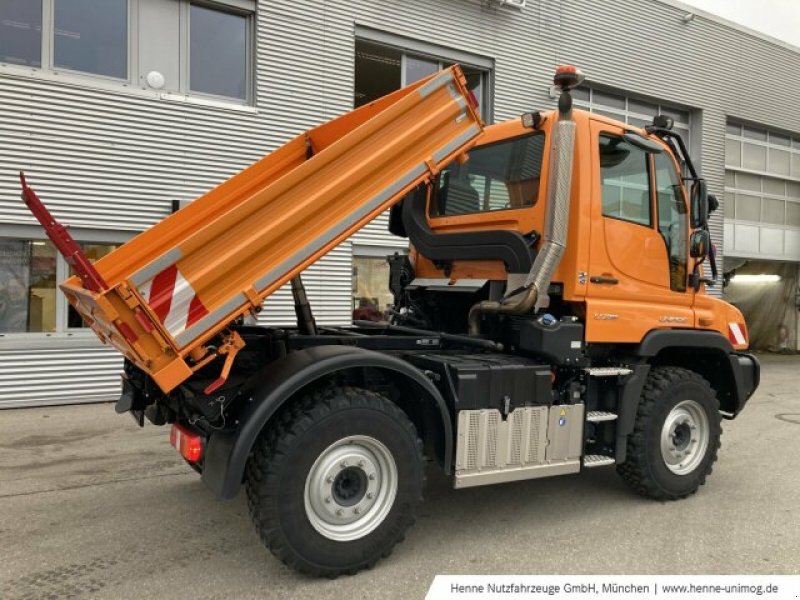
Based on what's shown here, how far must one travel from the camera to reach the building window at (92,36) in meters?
8.80

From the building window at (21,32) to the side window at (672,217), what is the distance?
825 cm

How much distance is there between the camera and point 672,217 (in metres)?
4.99

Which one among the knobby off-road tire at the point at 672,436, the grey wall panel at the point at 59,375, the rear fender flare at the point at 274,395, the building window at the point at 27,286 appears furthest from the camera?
the building window at the point at 27,286

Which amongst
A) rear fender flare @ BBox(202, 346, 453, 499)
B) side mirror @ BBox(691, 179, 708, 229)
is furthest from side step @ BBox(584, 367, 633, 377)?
side mirror @ BBox(691, 179, 708, 229)

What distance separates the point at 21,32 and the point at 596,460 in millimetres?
9053

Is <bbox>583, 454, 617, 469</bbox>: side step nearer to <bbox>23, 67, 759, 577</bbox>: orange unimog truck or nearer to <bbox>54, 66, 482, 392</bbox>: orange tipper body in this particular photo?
<bbox>23, 67, 759, 577</bbox>: orange unimog truck

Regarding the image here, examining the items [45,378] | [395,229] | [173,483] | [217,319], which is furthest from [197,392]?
[45,378]

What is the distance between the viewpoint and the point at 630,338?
4.71 metres

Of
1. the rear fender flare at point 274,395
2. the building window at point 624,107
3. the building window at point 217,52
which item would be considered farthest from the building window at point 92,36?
the building window at point 624,107

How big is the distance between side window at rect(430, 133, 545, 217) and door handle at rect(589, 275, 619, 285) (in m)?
0.69

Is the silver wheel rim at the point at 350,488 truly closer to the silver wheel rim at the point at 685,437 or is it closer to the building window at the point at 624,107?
the silver wheel rim at the point at 685,437

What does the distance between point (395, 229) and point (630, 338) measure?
2.25 meters

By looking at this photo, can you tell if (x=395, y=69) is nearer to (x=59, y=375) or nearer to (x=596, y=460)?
(x=59, y=375)

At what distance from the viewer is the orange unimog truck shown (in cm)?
333
